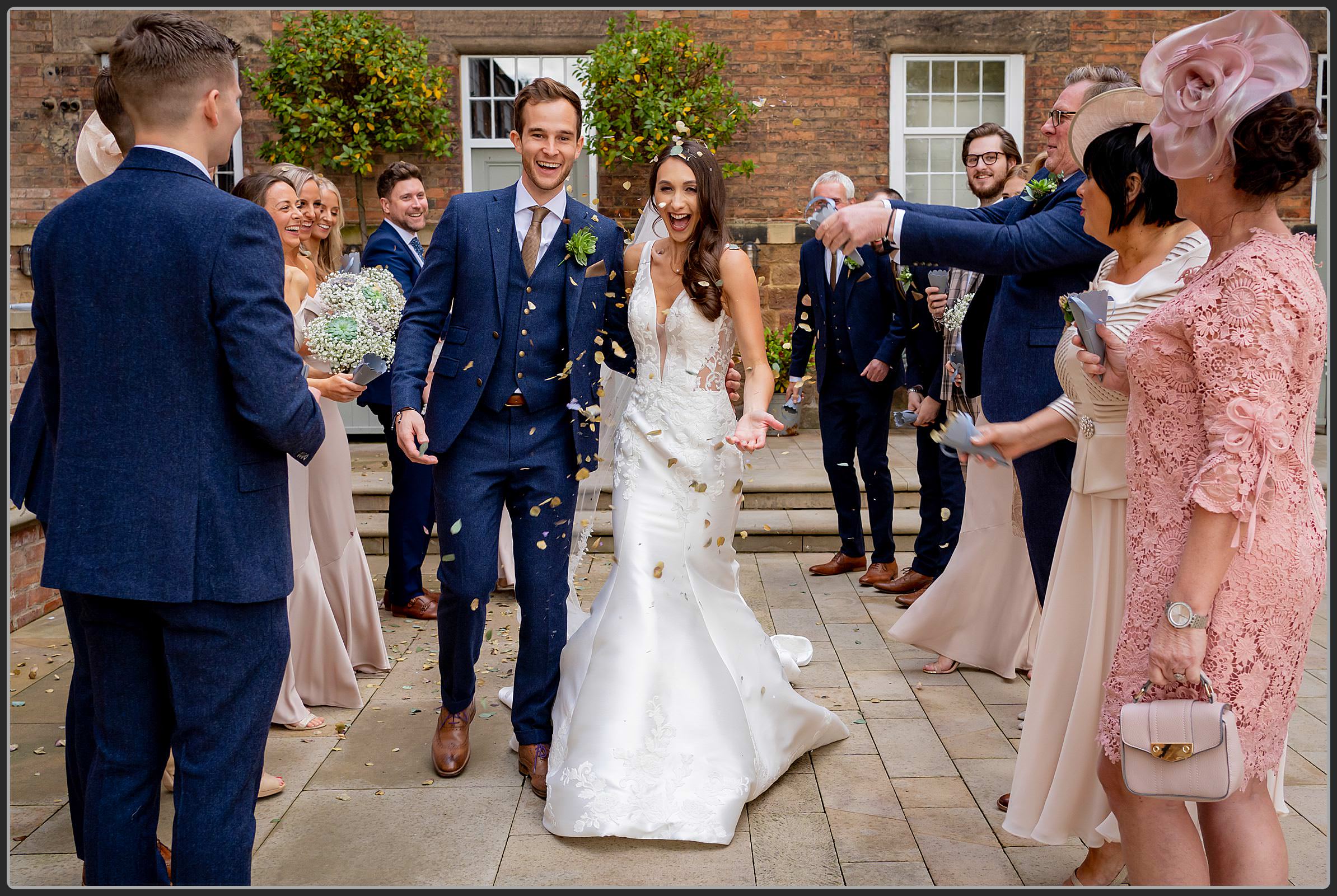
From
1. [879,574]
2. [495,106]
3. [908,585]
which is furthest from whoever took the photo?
[495,106]

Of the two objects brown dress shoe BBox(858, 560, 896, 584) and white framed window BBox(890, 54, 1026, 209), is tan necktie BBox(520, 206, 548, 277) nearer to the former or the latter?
brown dress shoe BBox(858, 560, 896, 584)

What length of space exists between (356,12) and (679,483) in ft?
27.3

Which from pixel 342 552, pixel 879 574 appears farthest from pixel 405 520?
pixel 879 574

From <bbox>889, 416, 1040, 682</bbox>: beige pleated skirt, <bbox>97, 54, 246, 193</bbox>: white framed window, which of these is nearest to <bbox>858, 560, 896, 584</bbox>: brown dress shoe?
<bbox>889, 416, 1040, 682</bbox>: beige pleated skirt

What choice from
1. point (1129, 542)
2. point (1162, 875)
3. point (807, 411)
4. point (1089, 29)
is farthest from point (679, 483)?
point (1089, 29)

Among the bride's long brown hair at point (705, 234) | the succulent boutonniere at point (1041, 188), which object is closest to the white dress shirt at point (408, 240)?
the bride's long brown hair at point (705, 234)

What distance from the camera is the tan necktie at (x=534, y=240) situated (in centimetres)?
384

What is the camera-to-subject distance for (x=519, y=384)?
3.79 meters

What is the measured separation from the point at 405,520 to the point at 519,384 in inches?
96.2

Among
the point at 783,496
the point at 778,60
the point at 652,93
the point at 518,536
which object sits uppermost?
the point at 778,60

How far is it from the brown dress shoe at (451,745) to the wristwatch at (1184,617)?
2.64 metres

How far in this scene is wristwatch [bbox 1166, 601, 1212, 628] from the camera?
217 centimetres

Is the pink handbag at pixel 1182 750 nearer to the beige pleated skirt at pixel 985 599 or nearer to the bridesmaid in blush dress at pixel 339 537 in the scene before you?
the beige pleated skirt at pixel 985 599

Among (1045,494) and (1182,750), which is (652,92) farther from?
(1182,750)
